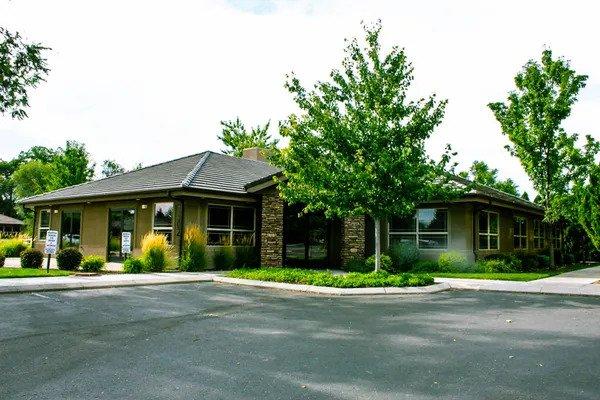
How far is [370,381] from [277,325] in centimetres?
316

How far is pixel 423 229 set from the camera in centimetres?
2009

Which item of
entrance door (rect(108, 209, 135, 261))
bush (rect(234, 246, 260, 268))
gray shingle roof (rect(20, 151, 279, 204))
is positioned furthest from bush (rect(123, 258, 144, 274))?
entrance door (rect(108, 209, 135, 261))

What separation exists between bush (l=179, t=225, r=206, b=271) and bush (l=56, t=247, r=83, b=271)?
12.0ft

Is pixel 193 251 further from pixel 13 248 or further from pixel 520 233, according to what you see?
pixel 520 233

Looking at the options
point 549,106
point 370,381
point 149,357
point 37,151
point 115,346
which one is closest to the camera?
point 370,381

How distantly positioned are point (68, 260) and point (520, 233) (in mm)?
22717

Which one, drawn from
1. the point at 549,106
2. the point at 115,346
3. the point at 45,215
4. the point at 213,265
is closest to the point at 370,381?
the point at 115,346

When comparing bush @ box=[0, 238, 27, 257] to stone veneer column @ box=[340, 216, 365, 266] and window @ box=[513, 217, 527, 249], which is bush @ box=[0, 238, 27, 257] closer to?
stone veneer column @ box=[340, 216, 365, 266]

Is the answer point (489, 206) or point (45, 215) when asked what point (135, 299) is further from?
point (45, 215)

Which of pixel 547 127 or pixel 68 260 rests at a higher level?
pixel 547 127

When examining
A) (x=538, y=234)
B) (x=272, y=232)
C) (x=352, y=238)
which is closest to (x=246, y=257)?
(x=272, y=232)

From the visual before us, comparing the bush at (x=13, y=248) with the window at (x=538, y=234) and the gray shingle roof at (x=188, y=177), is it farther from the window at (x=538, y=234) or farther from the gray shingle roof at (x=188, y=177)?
the window at (x=538, y=234)

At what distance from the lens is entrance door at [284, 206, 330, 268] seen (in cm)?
2006

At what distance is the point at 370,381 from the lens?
4820 millimetres
